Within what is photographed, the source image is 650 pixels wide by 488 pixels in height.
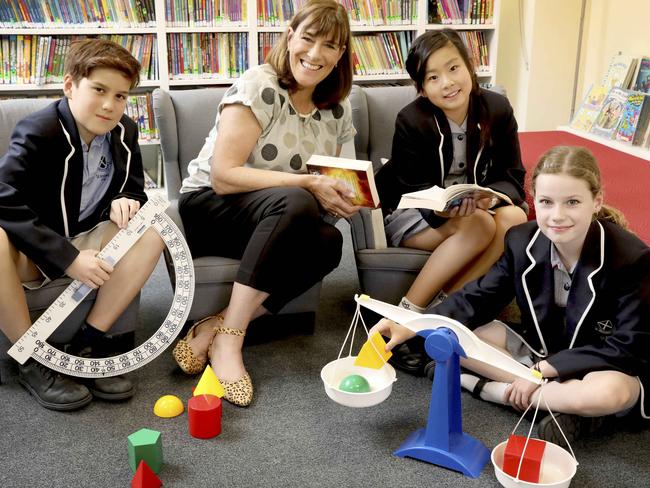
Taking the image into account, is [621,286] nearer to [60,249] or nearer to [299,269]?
[299,269]

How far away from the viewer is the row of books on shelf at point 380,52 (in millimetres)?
4023

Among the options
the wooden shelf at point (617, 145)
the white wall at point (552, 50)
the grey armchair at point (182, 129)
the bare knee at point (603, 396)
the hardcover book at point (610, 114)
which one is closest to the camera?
the bare knee at point (603, 396)

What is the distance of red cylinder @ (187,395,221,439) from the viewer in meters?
1.83

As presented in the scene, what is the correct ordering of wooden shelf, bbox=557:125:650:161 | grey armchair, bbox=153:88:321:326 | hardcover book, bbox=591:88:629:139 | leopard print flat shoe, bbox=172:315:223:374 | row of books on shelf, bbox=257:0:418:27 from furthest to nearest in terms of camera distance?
row of books on shelf, bbox=257:0:418:27, hardcover book, bbox=591:88:629:139, wooden shelf, bbox=557:125:650:161, grey armchair, bbox=153:88:321:326, leopard print flat shoe, bbox=172:315:223:374

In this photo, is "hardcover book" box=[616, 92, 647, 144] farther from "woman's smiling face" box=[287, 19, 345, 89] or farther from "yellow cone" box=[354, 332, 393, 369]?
"yellow cone" box=[354, 332, 393, 369]

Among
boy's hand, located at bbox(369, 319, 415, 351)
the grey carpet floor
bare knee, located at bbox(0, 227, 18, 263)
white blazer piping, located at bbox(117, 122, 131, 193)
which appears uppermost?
white blazer piping, located at bbox(117, 122, 131, 193)

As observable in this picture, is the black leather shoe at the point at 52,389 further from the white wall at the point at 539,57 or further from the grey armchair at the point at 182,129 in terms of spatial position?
the white wall at the point at 539,57

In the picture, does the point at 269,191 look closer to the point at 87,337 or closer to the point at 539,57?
the point at 87,337

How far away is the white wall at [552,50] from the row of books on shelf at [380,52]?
0.65 meters

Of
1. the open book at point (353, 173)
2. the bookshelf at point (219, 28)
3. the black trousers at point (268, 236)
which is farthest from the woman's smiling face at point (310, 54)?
the bookshelf at point (219, 28)

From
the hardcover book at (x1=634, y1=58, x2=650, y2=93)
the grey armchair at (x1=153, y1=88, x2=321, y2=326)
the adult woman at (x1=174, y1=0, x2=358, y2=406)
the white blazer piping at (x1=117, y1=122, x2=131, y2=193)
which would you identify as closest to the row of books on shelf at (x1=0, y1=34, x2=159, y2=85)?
the grey armchair at (x1=153, y1=88, x2=321, y2=326)

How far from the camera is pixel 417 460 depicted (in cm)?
176

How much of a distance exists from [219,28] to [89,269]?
85.7 inches

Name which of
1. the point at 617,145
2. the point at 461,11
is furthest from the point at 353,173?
the point at 461,11
